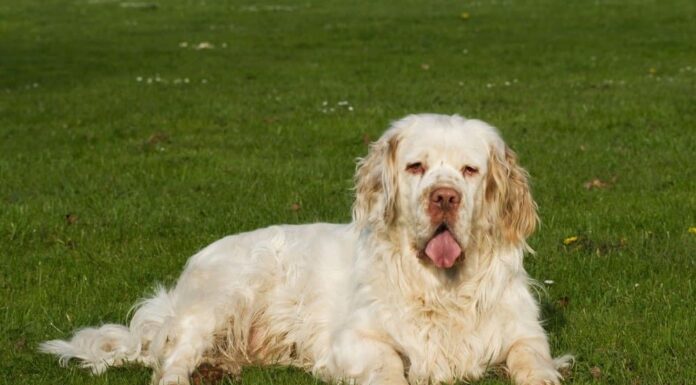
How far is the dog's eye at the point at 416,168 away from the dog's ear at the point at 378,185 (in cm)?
13

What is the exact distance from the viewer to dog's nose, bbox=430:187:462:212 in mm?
5301

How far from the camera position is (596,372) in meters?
5.85

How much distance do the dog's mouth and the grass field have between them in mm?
875

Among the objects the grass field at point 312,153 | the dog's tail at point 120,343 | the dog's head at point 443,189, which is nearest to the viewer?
the dog's head at point 443,189

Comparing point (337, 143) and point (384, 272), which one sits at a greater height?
point (384, 272)

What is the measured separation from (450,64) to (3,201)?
491 inches

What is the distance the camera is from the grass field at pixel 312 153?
7.16 meters

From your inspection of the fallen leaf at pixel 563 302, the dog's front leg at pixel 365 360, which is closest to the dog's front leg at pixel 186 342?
the dog's front leg at pixel 365 360

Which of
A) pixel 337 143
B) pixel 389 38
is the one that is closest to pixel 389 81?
pixel 337 143

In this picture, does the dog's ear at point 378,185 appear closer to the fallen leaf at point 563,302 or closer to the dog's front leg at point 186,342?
the dog's front leg at point 186,342

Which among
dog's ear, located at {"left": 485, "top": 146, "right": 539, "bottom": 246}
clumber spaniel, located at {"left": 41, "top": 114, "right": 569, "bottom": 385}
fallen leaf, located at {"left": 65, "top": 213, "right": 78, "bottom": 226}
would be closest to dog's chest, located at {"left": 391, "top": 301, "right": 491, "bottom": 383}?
clumber spaniel, located at {"left": 41, "top": 114, "right": 569, "bottom": 385}

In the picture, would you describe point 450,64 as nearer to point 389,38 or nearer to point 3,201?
point 389,38

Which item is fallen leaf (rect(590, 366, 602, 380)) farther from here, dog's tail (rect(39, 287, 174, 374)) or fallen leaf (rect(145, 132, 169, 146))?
fallen leaf (rect(145, 132, 169, 146))

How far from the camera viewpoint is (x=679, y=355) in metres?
6.10
